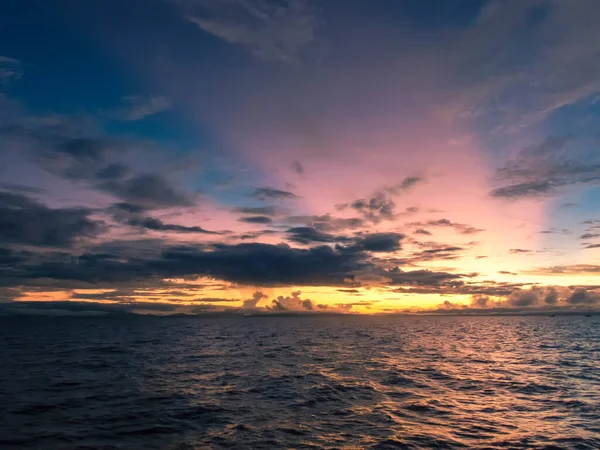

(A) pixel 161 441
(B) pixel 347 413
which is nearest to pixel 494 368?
(B) pixel 347 413

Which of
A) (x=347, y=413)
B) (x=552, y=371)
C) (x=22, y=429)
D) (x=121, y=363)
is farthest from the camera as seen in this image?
(x=121, y=363)

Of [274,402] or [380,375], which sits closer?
[274,402]

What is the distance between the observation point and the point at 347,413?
2477cm

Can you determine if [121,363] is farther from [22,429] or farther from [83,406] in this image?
[22,429]

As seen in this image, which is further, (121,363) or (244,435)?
(121,363)

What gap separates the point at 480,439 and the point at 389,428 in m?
4.55

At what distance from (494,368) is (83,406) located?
40746 mm

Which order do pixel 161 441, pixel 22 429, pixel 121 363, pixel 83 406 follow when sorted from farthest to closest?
1. pixel 121 363
2. pixel 83 406
3. pixel 22 429
4. pixel 161 441

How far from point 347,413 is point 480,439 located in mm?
7738

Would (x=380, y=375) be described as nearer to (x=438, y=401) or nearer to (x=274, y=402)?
(x=438, y=401)

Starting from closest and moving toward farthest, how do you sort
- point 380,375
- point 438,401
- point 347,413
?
point 347,413, point 438,401, point 380,375

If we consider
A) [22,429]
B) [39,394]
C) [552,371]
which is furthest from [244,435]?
[552,371]

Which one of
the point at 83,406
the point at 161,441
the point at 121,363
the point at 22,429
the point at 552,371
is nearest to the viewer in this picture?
the point at 161,441

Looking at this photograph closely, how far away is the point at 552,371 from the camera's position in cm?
4247
